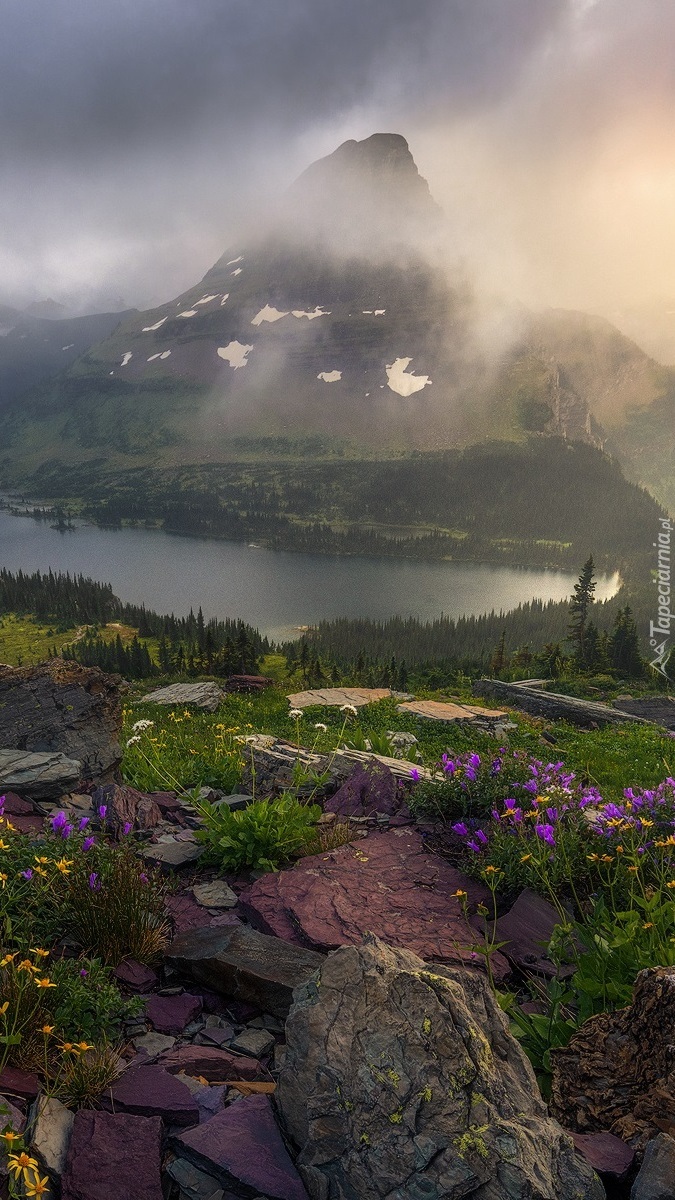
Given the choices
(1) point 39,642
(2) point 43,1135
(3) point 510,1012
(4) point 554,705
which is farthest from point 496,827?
(1) point 39,642

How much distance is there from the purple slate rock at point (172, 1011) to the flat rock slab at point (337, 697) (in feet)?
74.5

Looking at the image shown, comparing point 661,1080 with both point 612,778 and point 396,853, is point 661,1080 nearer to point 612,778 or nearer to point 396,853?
point 396,853

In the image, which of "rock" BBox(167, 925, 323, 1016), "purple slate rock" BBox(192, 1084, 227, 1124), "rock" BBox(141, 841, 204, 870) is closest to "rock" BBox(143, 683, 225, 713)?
"rock" BBox(141, 841, 204, 870)

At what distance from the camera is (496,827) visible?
23.1 ft

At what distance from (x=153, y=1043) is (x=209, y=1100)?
0.76 meters

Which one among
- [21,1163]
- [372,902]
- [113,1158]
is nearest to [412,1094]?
[113,1158]

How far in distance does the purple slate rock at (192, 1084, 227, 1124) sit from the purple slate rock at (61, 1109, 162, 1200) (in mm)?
335

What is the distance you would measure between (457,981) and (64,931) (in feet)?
10.6

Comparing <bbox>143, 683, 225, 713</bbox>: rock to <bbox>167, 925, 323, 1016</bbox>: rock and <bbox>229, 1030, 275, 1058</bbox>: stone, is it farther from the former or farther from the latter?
<bbox>229, 1030, 275, 1058</bbox>: stone

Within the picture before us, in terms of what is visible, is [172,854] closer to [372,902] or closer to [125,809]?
[125,809]

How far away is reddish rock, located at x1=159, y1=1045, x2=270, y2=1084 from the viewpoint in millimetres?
4148

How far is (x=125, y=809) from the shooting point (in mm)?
8164

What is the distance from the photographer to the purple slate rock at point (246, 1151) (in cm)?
318

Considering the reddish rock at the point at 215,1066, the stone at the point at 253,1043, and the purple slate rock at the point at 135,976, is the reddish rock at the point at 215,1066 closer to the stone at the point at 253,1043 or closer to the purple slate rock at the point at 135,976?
the stone at the point at 253,1043
